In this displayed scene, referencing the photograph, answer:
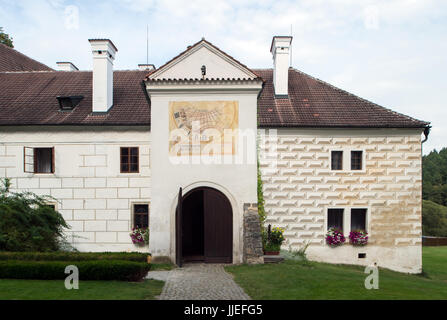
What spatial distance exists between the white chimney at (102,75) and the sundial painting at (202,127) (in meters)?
4.85

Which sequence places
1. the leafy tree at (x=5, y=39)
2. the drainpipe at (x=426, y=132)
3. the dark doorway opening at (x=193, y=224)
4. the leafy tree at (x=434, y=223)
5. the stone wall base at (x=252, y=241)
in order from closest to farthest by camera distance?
the stone wall base at (x=252, y=241) → the drainpipe at (x=426, y=132) → the dark doorway opening at (x=193, y=224) → the leafy tree at (x=5, y=39) → the leafy tree at (x=434, y=223)

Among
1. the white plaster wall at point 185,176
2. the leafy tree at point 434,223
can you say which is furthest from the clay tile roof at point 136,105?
the leafy tree at point 434,223

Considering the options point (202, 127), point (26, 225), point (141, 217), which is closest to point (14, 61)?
point (26, 225)

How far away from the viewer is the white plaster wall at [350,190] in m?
16.0

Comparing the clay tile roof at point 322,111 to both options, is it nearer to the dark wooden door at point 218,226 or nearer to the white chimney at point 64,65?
the dark wooden door at point 218,226

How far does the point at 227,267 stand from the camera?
12828mm

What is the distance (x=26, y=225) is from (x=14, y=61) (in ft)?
49.4

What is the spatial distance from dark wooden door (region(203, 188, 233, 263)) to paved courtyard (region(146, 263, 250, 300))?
0.67 metres

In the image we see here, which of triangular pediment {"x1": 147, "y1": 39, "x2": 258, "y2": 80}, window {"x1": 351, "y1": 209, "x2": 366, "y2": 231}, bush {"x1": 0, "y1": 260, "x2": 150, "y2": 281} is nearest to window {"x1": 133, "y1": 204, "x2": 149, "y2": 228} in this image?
triangular pediment {"x1": 147, "y1": 39, "x2": 258, "y2": 80}

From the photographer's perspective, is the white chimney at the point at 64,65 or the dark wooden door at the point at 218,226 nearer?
the dark wooden door at the point at 218,226

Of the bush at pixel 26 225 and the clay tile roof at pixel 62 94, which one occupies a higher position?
the clay tile roof at pixel 62 94

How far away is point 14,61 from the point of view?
23.6 metres

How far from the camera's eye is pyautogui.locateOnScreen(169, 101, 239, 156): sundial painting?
45.2 feet

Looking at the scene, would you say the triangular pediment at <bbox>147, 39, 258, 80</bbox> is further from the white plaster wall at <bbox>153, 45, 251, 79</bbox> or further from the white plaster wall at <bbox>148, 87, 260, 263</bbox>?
the white plaster wall at <bbox>148, 87, 260, 263</bbox>
